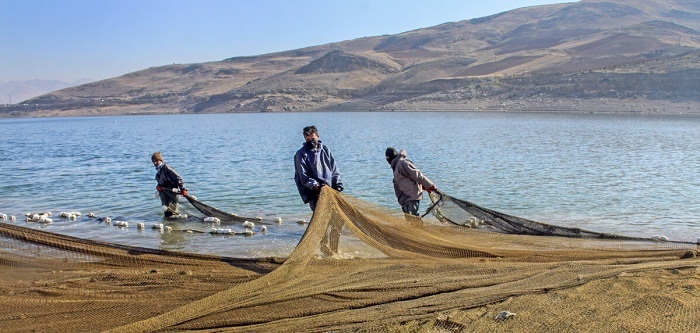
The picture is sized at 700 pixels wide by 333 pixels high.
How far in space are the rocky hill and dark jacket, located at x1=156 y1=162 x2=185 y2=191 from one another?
192ft

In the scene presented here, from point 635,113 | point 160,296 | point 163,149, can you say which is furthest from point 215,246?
point 635,113

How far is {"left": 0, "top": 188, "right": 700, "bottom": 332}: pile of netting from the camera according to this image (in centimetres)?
514

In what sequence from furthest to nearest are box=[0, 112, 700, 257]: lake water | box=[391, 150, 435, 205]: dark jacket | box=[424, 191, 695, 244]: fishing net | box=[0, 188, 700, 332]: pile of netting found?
box=[0, 112, 700, 257]: lake water
box=[391, 150, 435, 205]: dark jacket
box=[424, 191, 695, 244]: fishing net
box=[0, 188, 700, 332]: pile of netting

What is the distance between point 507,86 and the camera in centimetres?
8400

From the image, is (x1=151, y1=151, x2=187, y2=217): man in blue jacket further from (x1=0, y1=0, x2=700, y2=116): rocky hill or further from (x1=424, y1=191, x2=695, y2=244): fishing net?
(x1=0, y1=0, x2=700, y2=116): rocky hill

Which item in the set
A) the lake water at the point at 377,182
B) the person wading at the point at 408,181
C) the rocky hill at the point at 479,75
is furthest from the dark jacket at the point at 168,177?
the rocky hill at the point at 479,75

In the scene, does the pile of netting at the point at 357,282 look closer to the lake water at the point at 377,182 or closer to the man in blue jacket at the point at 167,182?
the lake water at the point at 377,182

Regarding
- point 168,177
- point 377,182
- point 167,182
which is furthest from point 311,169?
point 377,182

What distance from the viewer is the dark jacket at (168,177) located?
1204cm

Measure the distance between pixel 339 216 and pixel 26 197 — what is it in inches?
545

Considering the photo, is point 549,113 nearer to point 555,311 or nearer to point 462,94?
point 462,94

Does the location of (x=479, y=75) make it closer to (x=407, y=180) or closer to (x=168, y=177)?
(x=168, y=177)

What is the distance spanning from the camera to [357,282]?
6.28 metres

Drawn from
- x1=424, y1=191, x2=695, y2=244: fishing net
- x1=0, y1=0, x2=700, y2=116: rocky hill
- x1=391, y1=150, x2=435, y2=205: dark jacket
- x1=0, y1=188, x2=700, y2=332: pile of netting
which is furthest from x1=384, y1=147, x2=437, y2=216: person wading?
x1=0, y1=0, x2=700, y2=116: rocky hill
